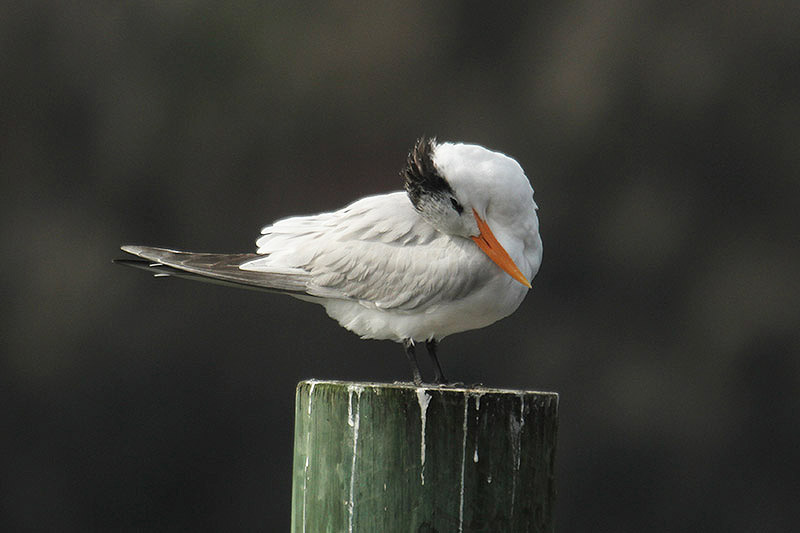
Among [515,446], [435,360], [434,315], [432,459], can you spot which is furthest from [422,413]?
[435,360]

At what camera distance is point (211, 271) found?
8.52 feet

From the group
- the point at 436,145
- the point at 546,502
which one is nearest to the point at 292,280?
the point at 436,145

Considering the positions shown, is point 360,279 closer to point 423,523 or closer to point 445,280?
point 445,280

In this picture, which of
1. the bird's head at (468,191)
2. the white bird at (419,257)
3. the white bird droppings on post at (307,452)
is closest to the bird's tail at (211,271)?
the white bird at (419,257)

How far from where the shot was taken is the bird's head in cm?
243

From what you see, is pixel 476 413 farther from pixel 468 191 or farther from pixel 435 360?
pixel 435 360

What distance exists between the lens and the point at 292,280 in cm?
266

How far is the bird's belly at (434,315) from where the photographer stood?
247 cm

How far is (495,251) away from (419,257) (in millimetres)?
232

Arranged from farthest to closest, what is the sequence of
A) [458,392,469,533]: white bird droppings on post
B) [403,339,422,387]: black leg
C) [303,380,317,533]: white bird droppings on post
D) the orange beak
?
[403,339,422,387]: black leg
the orange beak
[303,380,317,533]: white bird droppings on post
[458,392,469,533]: white bird droppings on post

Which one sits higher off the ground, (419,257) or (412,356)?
(419,257)

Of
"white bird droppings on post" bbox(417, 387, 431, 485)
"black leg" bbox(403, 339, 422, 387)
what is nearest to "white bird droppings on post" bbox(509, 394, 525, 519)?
"white bird droppings on post" bbox(417, 387, 431, 485)

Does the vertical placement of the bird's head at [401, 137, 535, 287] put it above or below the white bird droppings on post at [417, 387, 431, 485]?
above

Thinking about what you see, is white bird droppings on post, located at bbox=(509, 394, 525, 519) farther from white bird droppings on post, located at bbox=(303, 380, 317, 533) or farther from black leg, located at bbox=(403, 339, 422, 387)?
black leg, located at bbox=(403, 339, 422, 387)
